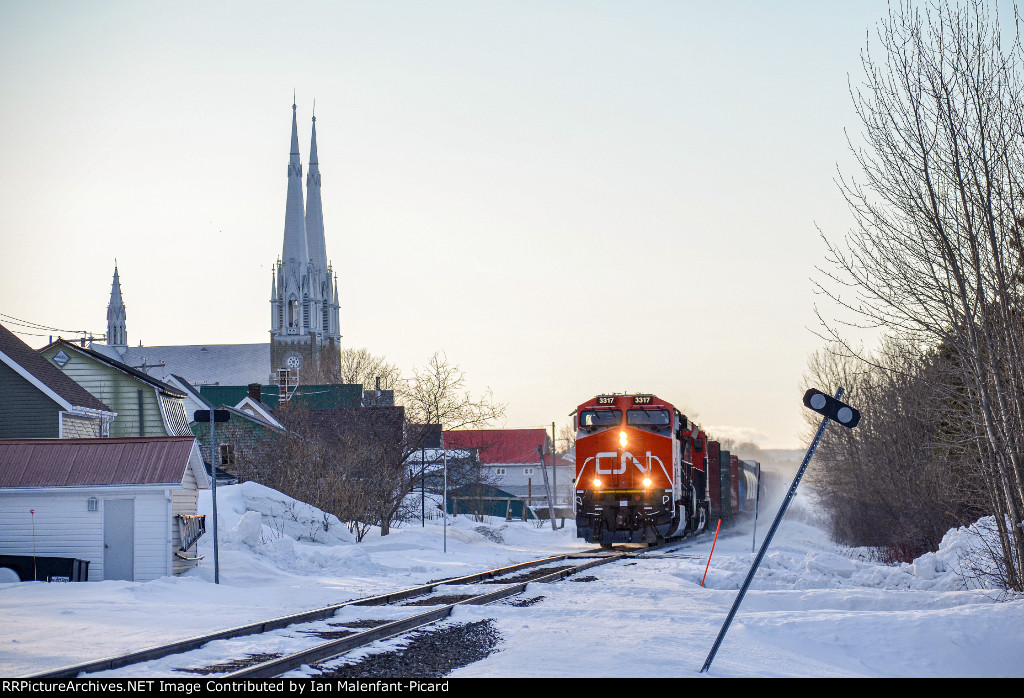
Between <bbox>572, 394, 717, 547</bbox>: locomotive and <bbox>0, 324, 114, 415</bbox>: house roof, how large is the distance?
17698 millimetres

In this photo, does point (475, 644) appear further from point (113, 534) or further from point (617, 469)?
point (617, 469)

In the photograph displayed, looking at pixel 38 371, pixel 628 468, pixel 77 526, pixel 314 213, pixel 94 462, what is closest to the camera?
pixel 77 526

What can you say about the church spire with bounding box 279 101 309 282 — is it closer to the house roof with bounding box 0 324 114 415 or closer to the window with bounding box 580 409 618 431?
the house roof with bounding box 0 324 114 415

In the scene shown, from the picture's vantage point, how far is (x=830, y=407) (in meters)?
9.49

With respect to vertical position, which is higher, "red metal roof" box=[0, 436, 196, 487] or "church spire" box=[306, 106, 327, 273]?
"church spire" box=[306, 106, 327, 273]

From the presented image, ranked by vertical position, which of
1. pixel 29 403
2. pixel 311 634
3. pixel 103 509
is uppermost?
pixel 29 403

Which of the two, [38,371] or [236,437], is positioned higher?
[38,371]

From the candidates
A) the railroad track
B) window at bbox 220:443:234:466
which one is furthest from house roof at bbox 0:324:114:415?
the railroad track

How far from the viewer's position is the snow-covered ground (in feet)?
34.6

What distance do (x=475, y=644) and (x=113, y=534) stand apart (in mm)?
14334

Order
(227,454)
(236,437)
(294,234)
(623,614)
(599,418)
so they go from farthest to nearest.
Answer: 1. (294,234)
2. (236,437)
3. (227,454)
4. (599,418)
5. (623,614)

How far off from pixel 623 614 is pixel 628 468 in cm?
1606

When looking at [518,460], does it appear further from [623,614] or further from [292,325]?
[623,614]

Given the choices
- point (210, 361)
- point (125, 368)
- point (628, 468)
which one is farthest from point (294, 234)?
point (628, 468)
